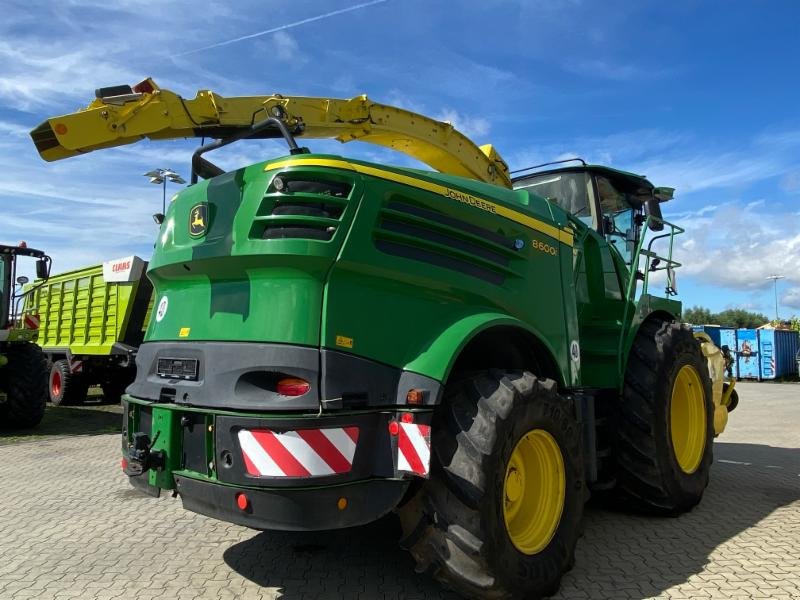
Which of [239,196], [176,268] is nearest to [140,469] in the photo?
[176,268]

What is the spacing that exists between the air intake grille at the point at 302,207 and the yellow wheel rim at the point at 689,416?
3568 millimetres

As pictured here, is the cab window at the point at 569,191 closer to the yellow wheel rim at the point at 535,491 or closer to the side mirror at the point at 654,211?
the side mirror at the point at 654,211

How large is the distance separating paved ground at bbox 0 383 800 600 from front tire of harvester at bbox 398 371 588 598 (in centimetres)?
36

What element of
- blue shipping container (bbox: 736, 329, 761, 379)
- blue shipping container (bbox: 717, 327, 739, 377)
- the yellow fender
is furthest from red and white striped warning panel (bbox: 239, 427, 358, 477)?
blue shipping container (bbox: 736, 329, 761, 379)

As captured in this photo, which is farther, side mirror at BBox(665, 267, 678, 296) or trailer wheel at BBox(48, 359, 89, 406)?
trailer wheel at BBox(48, 359, 89, 406)

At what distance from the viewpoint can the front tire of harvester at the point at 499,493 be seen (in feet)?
9.81

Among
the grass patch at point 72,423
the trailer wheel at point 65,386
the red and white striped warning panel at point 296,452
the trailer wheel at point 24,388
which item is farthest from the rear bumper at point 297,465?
→ the trailer wheel at point 65,386

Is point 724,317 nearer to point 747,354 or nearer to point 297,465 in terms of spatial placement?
point 747,354

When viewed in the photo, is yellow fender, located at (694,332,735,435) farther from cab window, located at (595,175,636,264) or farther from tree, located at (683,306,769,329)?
tree, located at (683,306,769,329)

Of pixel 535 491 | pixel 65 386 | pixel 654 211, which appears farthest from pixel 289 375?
pixel 65 386

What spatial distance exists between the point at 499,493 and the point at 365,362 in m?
0.93

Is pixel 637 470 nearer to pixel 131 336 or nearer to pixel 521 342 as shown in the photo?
pixel 521 342

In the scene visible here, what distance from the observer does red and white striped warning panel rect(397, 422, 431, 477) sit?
293 centimetres

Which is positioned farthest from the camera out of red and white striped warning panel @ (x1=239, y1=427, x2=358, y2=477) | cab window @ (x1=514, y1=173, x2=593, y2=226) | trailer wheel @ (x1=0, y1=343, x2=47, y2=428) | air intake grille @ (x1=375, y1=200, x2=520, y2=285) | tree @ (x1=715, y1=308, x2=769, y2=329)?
tree @ (x1=715, y1=308, x2=769, y2=329)
